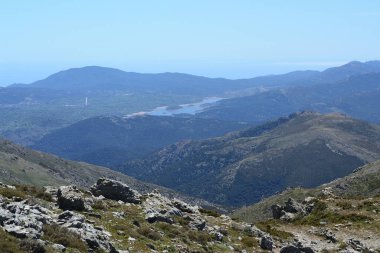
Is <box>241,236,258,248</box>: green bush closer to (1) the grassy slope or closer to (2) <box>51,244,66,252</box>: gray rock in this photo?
(2) <box>51,244,66,252</box>: gray rock

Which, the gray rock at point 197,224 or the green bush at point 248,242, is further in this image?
the gray rock at point 197,224

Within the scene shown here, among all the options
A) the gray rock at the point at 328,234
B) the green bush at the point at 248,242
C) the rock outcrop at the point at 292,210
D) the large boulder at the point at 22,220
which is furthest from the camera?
the rock outcrop at the point at 292,210

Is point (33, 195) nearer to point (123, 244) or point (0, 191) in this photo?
point (0, 191)

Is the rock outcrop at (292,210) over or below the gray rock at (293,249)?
below

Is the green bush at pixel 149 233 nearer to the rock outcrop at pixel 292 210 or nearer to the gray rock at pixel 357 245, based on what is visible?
the gray rock at pixel 357 245

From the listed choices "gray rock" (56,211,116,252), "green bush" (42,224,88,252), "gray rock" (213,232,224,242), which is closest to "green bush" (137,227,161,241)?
"gray rock" (56,211,116,252)

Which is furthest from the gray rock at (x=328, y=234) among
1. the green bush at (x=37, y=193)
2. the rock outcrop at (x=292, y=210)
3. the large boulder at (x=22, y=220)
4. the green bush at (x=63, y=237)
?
the large boulder at (x=22, y=220)

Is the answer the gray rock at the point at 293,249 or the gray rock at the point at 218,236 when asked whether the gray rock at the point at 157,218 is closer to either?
the gray rock at the point at 218,236

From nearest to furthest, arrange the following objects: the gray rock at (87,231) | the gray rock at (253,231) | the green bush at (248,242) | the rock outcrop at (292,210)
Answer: the gray rock at (87,231) → the green bush at (248,242) → the gray rock at (253,231) → the rock outcrop at (292,210)

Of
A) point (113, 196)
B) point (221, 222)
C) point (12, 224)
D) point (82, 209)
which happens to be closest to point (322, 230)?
point (221, 222)

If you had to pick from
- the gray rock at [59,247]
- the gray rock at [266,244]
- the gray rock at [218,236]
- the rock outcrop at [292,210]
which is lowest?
the rock outcrop at [292,210]
